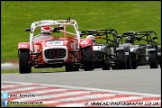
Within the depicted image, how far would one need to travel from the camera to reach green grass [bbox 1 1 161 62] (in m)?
38.6

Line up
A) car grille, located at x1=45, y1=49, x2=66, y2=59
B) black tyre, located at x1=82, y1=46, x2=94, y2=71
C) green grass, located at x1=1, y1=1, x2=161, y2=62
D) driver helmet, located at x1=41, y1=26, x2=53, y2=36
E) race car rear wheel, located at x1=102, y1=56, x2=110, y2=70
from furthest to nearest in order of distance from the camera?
1. green grass, located at x1=1, y1=1, x2=161, y2=62
2. race car rear wheel, located at x1=102, y1=56, x2=110, y2=70
3. driver helmet, located at x1=41, y1=26, x2=53, y2=36
4. black tyre, located at x1=82, y1=46, x2=94, y2=71
5. car grille, located at x1=45, y1=49, x2=66, y2=59

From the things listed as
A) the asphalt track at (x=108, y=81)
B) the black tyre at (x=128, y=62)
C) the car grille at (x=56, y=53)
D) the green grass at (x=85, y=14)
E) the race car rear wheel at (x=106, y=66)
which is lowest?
the asphalt track at (x=108, y=81)

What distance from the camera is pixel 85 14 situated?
1725 inches

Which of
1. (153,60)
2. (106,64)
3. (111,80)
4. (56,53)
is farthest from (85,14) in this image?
(111,80)

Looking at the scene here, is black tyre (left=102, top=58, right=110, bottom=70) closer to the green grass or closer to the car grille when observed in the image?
the car grille

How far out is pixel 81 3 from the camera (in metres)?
47.5

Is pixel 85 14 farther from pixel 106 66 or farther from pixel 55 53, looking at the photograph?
pixel 55 53

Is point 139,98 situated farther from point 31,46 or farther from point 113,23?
point 113,23

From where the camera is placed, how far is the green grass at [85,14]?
3862cm

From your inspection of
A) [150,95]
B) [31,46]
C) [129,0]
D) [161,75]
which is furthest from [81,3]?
[150,95]

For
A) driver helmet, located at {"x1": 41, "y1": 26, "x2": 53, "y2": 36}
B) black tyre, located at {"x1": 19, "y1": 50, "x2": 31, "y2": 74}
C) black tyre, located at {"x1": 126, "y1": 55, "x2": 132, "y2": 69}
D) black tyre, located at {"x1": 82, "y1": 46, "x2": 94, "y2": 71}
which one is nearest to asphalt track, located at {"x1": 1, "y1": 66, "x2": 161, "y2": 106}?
black tyre, located at {"x1": 82, "y1": 46, "x2": 94, "y2": 71}

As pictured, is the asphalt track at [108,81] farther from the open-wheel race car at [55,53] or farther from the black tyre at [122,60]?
the black tyre at [122,60]

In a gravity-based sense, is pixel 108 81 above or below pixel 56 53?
below

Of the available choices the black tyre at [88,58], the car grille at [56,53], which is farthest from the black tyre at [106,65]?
the car grille at [56,53]
